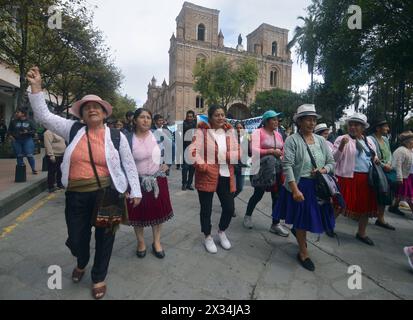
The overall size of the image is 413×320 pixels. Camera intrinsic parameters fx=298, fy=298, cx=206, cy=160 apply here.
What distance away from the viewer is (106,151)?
8.76 feet

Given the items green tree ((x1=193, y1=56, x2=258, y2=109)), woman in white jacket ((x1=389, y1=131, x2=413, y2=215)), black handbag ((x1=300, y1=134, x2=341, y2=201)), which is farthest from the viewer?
green tree ((x1=193, y1=56, x2=258, y2=109))

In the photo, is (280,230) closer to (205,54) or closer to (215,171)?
(215,171)

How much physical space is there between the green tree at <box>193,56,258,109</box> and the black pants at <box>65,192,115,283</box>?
28.9 m

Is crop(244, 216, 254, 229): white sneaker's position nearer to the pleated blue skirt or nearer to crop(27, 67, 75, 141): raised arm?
the pleated blue skirt

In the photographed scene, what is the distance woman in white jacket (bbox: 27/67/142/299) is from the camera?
261 cm

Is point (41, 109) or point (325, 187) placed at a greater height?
point (41, 109)

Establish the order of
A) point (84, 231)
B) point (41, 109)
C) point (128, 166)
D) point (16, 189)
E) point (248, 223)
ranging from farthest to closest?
point (16, 189) < point (248, 223) < point (128, 166) < point (84, 231) < point (41, 109)

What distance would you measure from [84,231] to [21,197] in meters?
3.96

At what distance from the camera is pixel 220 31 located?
56.6 m

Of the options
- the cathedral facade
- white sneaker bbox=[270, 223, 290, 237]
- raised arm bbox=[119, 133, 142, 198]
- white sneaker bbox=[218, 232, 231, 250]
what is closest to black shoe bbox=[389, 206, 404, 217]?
white sneaker bbox=[270, 223, 290, 237]

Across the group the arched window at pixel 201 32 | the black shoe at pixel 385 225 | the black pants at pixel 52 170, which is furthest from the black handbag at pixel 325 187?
the arched window at pixel 201 32

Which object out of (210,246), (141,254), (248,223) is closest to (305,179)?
(210,246)

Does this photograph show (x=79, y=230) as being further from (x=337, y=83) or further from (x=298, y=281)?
(x=337, y=83)
